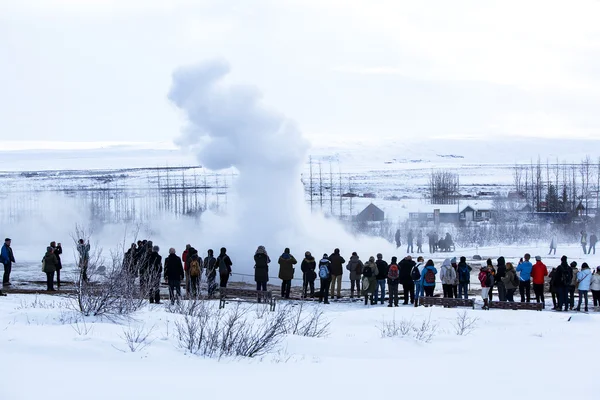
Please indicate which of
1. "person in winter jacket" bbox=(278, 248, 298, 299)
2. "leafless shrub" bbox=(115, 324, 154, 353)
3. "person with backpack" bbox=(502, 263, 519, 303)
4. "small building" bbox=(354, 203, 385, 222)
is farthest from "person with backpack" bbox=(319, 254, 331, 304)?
"small building" bbox=(354, 203, 385, 222)

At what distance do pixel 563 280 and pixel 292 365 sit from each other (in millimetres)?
9391

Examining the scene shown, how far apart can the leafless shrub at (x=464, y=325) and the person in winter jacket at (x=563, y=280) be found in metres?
2.81

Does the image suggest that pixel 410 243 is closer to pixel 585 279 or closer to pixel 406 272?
pixel 406 272

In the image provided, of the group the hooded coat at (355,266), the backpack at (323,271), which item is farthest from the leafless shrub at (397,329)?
the hooded coat at (355,266)

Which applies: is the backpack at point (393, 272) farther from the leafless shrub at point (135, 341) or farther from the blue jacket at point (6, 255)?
the blue jacket at point (6, 255)

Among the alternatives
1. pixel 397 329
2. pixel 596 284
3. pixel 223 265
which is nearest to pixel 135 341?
pixel 397 329

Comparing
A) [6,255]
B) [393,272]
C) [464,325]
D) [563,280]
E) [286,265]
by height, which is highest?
[6,255]

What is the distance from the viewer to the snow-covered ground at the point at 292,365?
805 cm

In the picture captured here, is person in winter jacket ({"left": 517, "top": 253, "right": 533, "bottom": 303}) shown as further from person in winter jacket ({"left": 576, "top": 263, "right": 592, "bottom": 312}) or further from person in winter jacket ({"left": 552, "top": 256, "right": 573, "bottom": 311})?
person in winter jacket ({"left": 576, "top": 263, "right": 592, "bottom": 312})

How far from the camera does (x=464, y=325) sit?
46.3ft

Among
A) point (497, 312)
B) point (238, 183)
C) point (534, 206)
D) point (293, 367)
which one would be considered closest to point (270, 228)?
point (238, 183)

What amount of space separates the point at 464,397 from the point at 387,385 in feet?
2.96

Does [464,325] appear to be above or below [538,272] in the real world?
below

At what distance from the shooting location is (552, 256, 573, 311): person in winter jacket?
16725mm
